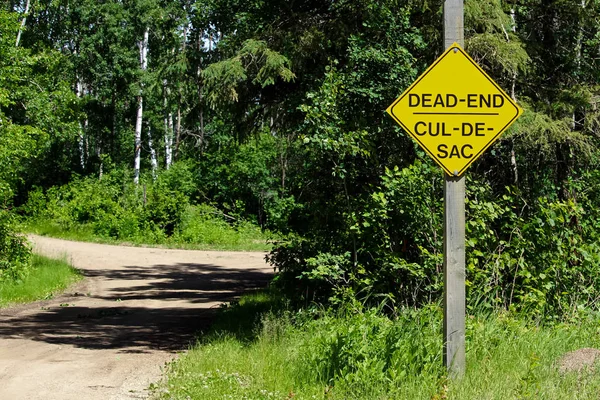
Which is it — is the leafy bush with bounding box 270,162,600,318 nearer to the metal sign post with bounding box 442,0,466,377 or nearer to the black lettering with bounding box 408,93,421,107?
the metal sign post with bounding box 442,0,466,377

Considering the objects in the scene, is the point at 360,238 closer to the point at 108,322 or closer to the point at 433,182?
the point at 433,182

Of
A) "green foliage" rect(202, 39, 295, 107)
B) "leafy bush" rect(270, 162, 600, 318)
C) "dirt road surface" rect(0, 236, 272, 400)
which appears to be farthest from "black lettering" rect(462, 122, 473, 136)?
"green foliage" rect(202, 39, 295, 107)

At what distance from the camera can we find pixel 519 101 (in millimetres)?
11008

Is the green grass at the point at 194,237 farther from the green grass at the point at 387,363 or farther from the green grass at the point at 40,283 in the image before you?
the green grass at the point at 387,363

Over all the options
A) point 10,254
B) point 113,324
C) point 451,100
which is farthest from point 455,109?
point 10,254

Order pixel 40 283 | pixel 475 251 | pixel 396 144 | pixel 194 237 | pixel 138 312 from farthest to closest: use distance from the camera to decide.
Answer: pixel 194 237, pixel 40 283, pixel 138 312, pixel 396 144, pixel 475 251

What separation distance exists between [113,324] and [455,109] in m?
8.41

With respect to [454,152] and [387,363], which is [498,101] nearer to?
[454,152]

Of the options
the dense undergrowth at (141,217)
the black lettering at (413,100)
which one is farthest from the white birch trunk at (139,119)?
the black lettering at (413,100)

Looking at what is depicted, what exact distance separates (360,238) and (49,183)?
3958cm

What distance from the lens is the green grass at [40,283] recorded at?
54.5ft

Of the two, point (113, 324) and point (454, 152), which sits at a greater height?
point (454, 152)

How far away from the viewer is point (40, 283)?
1814 cm

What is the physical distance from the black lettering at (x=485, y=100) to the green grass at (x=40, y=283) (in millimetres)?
11870
